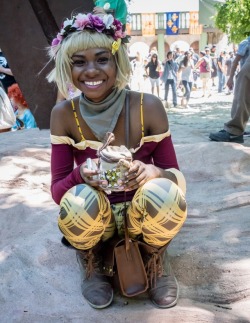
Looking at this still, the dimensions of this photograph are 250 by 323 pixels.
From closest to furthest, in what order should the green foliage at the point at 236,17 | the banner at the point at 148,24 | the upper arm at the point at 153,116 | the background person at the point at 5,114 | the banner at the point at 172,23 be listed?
the upper arm at the point at 153,116, the background person at the point at 5,114, the green foliage at the point at 236,17, the banner at the point at 148,24, the banner at the point at 172,23

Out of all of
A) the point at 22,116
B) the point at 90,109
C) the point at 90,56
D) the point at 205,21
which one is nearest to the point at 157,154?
the point at 90,109

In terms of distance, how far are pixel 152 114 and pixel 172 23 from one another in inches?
1339

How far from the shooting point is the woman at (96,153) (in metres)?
1.62

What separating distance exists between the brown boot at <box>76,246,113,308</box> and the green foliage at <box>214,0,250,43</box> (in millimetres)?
7994

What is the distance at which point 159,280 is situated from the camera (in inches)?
69.7

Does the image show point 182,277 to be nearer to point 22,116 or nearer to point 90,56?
point 90,56

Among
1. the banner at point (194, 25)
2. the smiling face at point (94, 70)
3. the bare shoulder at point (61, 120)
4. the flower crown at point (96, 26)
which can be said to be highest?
the flower crown at point (96, 26)

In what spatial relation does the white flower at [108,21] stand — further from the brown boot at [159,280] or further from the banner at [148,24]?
the banner at [148,24]

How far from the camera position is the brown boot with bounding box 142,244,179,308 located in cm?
169

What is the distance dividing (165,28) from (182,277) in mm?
33519

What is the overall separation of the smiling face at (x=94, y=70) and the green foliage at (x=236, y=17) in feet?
25.1

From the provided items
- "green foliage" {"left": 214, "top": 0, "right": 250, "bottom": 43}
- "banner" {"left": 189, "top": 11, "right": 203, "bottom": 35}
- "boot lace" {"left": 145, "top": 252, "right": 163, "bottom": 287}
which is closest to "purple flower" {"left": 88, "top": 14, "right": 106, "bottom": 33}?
"boot lace" {"left": 145, "top": 252, "right": 163, "bottom": 287}

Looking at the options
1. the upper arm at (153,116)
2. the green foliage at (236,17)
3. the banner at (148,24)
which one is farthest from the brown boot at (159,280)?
the banner at (148,24)

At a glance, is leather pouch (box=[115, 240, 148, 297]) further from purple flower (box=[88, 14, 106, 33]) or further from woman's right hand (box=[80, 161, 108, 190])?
purple flower (box=[88, 14, 106, 33])
